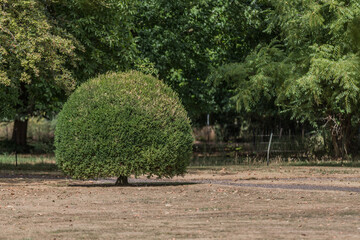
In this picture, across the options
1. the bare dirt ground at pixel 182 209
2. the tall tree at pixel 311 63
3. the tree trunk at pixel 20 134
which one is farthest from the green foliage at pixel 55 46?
the tree trunk at pixel 20 134

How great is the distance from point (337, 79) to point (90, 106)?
33.9ft

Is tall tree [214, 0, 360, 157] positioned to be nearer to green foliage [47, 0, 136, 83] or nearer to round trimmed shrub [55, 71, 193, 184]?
green foliage [47, 0, 136, 83]

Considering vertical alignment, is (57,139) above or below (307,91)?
below

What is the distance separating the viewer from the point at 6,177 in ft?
69.3

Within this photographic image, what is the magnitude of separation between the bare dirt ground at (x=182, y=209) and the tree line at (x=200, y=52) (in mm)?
4061

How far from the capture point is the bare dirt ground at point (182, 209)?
9461 mm

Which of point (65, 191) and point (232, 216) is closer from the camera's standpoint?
point (232, 216)

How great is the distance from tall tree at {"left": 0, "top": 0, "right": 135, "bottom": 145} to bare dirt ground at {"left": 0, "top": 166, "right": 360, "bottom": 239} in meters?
3.43

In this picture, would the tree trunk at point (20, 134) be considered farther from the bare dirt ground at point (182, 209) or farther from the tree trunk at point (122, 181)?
the tree trunk at point (122, 181)

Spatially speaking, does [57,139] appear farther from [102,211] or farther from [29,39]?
[102,211]

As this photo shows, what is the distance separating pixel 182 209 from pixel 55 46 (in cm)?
935

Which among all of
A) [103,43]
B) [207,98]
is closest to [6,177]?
[103,43]

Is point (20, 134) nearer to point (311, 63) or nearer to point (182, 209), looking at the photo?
point (311, 63)

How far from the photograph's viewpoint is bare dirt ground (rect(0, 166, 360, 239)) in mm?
9461
